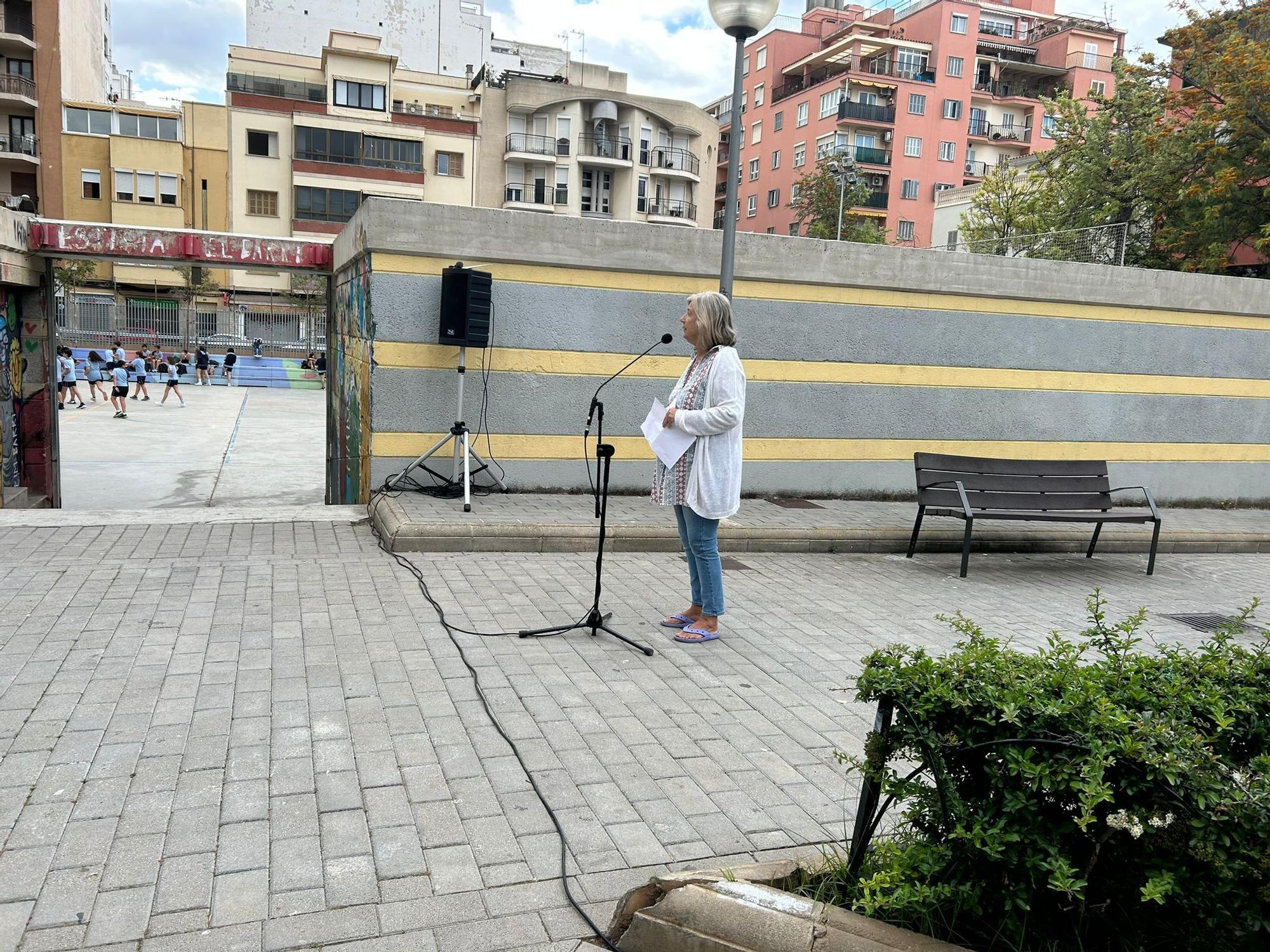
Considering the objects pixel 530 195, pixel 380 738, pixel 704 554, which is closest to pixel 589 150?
pixel 530 195

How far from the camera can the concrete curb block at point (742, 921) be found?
2344 mm

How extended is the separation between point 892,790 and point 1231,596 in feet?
21.5

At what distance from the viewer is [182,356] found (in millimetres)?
37156

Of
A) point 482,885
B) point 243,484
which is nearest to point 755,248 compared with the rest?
point 482,885

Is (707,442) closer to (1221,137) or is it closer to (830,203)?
(1221,137)

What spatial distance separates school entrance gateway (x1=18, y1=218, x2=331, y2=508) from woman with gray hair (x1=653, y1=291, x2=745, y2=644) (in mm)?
7081

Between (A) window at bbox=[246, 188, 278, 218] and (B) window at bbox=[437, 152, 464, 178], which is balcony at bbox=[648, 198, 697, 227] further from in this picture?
(A) window at bbox=[246, 188, 278, 218]

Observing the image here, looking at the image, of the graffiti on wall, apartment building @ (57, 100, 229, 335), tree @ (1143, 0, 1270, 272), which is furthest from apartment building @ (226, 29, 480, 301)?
the graffiti on wall

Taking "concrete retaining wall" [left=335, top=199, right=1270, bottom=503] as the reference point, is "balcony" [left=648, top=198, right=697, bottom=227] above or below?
above

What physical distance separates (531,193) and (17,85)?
26.7m

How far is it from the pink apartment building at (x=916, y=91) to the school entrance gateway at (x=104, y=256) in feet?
167

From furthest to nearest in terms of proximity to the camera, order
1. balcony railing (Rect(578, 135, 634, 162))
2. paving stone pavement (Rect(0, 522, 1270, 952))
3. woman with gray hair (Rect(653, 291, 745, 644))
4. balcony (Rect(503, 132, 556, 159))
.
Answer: balcony railing (Rect(578, 135, 634, 162)) < balcony (Rect(503, 132, 556, 159)) < woman with gray hair (Rect(653, 291, 745, 644)) < paving stone pavement (Rect(0, 522, 1270, 952))

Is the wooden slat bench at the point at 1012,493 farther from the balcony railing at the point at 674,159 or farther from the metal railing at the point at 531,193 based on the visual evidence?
the balcony railing at the point at 674,159

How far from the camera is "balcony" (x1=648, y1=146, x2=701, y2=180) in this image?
57312 mm
